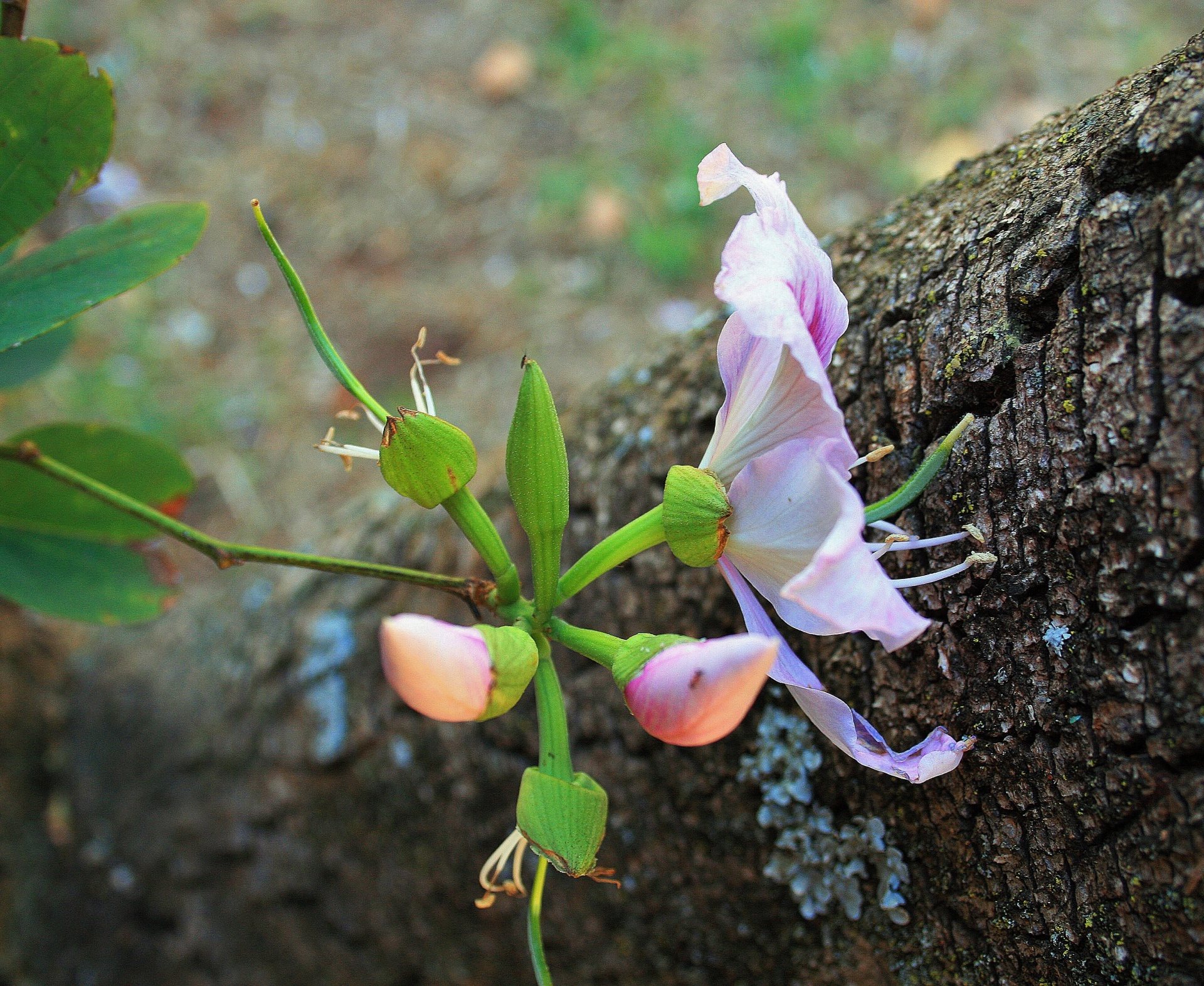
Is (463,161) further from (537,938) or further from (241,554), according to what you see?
(537,938)

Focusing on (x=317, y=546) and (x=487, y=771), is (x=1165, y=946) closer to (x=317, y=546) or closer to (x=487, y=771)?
(x=487, y=771)

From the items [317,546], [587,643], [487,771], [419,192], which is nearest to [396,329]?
[419,192]

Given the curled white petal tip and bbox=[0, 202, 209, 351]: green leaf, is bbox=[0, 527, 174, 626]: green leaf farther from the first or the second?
the curled white petal tip

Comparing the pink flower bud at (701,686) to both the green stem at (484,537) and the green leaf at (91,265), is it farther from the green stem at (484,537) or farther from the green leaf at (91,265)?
the green leaf at (91,265)

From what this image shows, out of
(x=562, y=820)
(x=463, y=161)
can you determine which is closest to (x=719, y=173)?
(x=562, y=820)

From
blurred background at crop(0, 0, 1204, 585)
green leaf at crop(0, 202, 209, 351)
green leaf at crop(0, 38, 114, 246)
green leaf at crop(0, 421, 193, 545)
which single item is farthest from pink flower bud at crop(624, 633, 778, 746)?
blurred background at crop(0, 0, 1204, 585)

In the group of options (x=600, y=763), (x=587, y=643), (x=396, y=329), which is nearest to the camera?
(x=587, y=643)
